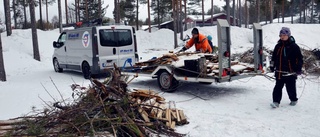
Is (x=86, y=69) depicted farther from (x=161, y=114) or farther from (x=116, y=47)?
(x=161, y=114)

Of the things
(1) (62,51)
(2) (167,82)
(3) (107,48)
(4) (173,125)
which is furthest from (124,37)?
(4) (173,125)

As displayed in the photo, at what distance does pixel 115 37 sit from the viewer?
11039 millimetres

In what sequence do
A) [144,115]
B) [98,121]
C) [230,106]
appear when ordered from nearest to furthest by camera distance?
[98,121] < [144,115] < [230,106]

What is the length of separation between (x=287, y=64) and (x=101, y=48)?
6559 millimetres

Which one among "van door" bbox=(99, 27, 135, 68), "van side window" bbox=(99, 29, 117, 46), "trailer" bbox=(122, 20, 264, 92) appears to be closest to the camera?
"trailer" bbox=(122, 20, 264, 92)

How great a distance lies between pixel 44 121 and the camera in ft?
14.6

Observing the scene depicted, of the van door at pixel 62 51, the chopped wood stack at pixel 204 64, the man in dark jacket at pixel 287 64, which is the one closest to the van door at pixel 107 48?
the chopped wood stack at pixel 204 64

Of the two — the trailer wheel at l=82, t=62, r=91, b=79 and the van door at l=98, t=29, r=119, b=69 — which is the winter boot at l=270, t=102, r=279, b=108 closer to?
the van door at l=98, t=29, r=119, b=69

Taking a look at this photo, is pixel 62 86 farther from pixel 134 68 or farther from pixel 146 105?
pixel 146 105

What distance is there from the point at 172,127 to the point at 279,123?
1.94m

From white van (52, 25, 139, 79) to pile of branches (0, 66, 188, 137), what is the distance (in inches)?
216

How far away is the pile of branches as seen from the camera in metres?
4.26

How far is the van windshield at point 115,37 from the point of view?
10.8 metres

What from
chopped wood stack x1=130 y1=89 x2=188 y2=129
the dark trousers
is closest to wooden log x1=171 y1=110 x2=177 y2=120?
chopped wood stack x1=130 y1=89 x2=188 y2=129
